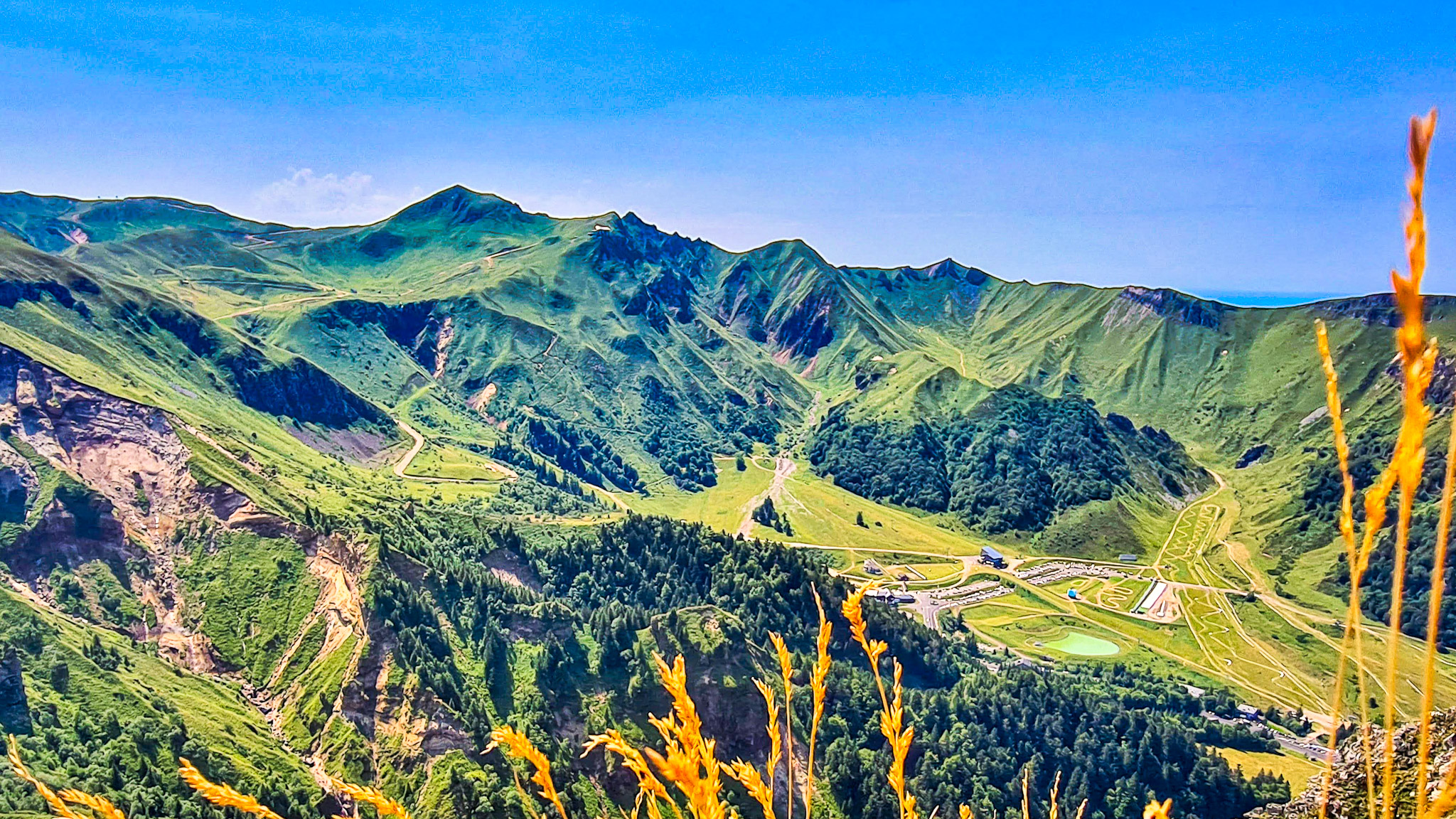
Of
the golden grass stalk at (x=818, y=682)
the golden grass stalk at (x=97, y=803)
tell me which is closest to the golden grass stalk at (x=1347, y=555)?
the golden grass stalk at (x=818, y=682)

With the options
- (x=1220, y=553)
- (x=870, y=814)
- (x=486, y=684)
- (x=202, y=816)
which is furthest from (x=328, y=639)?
(x=1220, y=553)

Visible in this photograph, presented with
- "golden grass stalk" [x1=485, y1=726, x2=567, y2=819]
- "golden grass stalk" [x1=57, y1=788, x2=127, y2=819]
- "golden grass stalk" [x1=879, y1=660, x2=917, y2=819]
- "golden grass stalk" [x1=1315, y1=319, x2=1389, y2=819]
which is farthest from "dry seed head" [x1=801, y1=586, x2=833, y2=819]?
"golden grass stalk" [x1=57, y1=788, x2=127, y2=819]

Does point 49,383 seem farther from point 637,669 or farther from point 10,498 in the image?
point 637,669

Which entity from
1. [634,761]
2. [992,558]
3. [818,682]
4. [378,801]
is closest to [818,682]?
[818,682]

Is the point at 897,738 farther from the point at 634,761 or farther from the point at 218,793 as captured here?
the point at 218,793

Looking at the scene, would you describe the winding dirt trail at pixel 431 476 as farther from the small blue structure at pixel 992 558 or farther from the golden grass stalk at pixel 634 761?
the golden grass stalk at pixel 634 761

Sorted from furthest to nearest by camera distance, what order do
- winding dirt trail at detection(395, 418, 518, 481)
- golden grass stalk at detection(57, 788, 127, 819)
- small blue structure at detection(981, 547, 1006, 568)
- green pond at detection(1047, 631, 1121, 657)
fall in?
small blue structure at detection(981, 547, 1006, 568), winding dirt trail at detection(395, 418, 518, 481), green pond at detection(1047, 631, 1121, 657), golden grass stalk at detection(57, 788, 127, 819)

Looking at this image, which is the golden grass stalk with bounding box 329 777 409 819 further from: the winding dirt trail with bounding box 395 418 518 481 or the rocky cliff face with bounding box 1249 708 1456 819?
the winding dirt trail with bounding box 395 418 518 481

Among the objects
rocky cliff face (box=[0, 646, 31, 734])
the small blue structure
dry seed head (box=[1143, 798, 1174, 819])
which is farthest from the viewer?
the small blue structure
